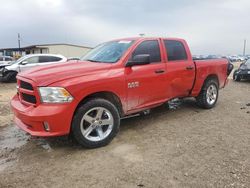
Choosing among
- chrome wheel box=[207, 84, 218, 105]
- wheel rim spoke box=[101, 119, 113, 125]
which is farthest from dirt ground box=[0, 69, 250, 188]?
chrome wheel box=[207, 84, 218, 105]

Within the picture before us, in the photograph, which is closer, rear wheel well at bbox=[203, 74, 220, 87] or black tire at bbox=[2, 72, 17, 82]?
rear wheel well at bbox=[203, 74, 220, 87]

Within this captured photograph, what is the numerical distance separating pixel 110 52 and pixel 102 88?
3.85 ft

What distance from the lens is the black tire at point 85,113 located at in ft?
14.1

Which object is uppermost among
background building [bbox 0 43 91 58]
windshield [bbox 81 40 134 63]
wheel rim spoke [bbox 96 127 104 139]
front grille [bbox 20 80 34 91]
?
background building [bbox 0 43 91 58]

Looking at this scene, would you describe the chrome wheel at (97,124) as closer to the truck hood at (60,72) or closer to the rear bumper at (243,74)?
the truck hood at (60,72)

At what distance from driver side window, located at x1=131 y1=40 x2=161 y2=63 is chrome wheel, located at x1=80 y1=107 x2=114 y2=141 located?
146 cm

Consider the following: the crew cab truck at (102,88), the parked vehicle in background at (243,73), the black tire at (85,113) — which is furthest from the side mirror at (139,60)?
the parked vehicle in background at (243,73)

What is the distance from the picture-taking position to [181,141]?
4.89 meters

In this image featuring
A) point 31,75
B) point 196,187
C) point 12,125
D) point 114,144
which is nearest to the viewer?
point 196,187

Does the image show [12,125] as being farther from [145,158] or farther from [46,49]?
[46,49]

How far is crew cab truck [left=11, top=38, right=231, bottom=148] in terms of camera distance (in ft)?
13.6

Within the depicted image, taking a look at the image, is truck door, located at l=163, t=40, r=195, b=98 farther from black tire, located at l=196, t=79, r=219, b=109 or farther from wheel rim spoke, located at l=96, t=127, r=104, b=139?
wheel rim spoke, located at l=96, t=127, r=104, b=139

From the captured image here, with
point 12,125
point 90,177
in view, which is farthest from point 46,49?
point 90,177

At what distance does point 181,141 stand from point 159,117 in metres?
1.64
